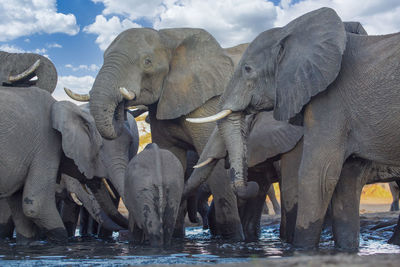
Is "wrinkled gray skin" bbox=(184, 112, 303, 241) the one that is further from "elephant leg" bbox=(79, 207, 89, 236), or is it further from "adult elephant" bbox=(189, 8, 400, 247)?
"elephant leg" bbox=(79, 207, 89, 236)

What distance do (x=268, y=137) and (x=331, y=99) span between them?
1.29 metres

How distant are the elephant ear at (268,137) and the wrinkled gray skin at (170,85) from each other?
1.68 ft

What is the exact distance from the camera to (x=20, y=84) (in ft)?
22.5

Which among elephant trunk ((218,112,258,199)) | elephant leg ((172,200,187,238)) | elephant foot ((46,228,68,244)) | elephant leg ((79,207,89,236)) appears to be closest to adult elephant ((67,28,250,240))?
elephant leg ((172,200,187,238))

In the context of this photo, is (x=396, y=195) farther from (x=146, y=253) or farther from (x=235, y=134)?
(x=146, y=253)

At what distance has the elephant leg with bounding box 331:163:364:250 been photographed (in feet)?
14.8

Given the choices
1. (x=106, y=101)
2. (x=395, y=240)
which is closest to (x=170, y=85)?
(x=106, y=101)

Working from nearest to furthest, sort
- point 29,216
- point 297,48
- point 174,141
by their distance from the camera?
point 297,48 → point 29,216 → point 174,141

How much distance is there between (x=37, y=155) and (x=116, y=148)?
1.50 meters

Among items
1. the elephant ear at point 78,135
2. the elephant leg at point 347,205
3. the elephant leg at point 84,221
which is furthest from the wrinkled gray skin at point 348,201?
the elephant leg at point 84,221

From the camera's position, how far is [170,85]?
19.6 ft

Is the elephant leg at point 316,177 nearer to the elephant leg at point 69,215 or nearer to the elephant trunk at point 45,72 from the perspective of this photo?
the elephant trunk at point 45,72

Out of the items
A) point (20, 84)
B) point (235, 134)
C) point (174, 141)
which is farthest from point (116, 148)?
point (235, 134)

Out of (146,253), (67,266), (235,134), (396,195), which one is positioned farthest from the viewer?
(396,195)
